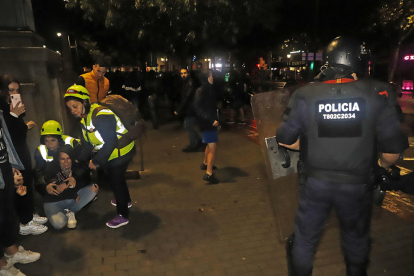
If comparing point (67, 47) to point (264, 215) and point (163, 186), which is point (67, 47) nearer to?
point (163, 186)

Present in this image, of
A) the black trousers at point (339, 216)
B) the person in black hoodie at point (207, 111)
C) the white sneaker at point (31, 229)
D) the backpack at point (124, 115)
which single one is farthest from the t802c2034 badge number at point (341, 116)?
Result: the white sneaker at point (31, 229)

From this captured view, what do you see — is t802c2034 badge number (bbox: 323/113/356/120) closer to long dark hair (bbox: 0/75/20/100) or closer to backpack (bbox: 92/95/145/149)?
backpack (bbox: 92/95/145/149)

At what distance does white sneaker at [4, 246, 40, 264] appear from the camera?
3109 mm

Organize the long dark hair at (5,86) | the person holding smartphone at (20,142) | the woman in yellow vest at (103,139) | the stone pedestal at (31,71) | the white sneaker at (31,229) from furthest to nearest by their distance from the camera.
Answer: the stone pedestal at (31,71), the white sneaker at (31,229), the woman in yellow vest at (103,139), the person holding smartphone at (20,142), the long dark hair at (5,86)

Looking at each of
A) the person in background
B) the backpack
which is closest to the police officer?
the backpack

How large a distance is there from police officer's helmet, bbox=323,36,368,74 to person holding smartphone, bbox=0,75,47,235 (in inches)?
118

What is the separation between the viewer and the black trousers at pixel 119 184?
379cm

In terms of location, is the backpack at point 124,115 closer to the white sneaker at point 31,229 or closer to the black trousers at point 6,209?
the black trousers at point 6,209

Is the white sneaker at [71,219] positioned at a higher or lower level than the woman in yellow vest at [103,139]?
lower

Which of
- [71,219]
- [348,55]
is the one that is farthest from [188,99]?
[348,55]

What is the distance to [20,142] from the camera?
3.55m

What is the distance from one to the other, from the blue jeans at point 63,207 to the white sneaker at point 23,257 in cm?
62

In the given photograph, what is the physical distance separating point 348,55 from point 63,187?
343 centimetres

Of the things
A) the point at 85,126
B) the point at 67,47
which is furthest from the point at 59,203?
the point at 67,47
